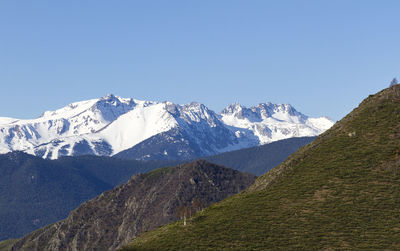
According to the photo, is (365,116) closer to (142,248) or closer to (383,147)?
(383,147)

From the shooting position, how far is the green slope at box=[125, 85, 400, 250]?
110 meters

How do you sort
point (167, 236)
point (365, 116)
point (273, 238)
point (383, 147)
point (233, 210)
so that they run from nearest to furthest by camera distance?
point (273, 238)
point (167, 236)
point (233, 210)
point (383, 147)
point (365, 116)

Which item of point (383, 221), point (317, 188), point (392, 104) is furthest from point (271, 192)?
point (392, 104)

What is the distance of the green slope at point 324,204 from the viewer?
109500mm

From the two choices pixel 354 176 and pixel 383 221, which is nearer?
pixel 383 221

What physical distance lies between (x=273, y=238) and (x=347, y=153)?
3758 cm

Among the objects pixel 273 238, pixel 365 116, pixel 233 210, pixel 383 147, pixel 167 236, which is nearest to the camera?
pixel 273 238

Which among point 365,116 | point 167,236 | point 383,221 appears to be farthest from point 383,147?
point 167,236

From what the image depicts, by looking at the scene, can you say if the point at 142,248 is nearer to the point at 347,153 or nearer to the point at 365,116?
the point at 347,153

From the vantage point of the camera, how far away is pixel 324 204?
399ft

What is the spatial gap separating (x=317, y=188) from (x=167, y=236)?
106 ft

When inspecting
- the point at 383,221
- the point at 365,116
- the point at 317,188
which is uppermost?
the point at 365,116

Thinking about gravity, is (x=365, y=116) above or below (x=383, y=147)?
above

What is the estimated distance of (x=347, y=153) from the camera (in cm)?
13962
